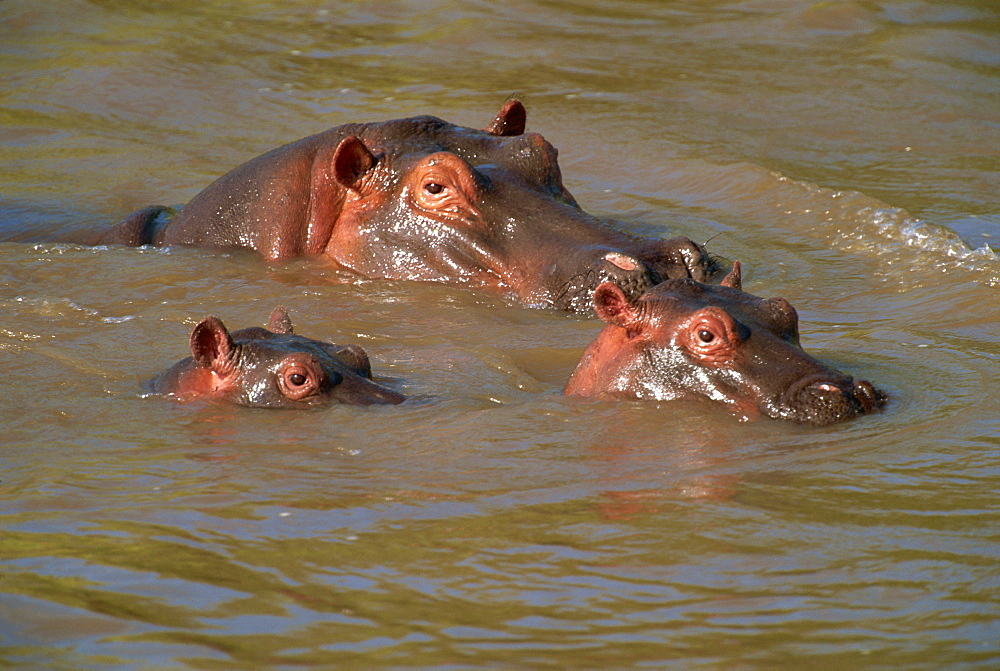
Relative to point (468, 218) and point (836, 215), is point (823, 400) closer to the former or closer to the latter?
point (468, 218)

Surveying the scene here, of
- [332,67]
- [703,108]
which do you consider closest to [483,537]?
[703,108]

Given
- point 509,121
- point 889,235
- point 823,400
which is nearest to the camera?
point 823,400

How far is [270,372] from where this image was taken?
224 inches

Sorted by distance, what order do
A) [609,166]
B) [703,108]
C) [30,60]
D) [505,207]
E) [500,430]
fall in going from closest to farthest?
[500,430] → [505,207] → [609,166] → [703,108] → [30,60]

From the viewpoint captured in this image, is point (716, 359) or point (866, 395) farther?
point (716, 359)

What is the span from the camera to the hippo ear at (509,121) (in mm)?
8344

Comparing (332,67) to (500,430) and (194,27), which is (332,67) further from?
(500,430)

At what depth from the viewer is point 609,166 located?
1070 cm

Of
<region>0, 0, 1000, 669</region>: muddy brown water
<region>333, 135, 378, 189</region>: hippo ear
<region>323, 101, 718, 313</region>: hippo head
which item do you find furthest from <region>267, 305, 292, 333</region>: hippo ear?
<region>333, 135, 378, 189</region>: hippo ear

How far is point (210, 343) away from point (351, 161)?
233cm

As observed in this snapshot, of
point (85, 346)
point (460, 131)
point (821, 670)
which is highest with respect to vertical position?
point (460, 131)

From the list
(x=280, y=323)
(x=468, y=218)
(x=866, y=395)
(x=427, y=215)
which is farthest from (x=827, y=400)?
(x=427, y=215)

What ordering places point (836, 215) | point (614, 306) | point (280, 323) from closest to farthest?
point (614, 306) < point (280, 323) < point (836, 215)

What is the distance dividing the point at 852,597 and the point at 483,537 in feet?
3.54
